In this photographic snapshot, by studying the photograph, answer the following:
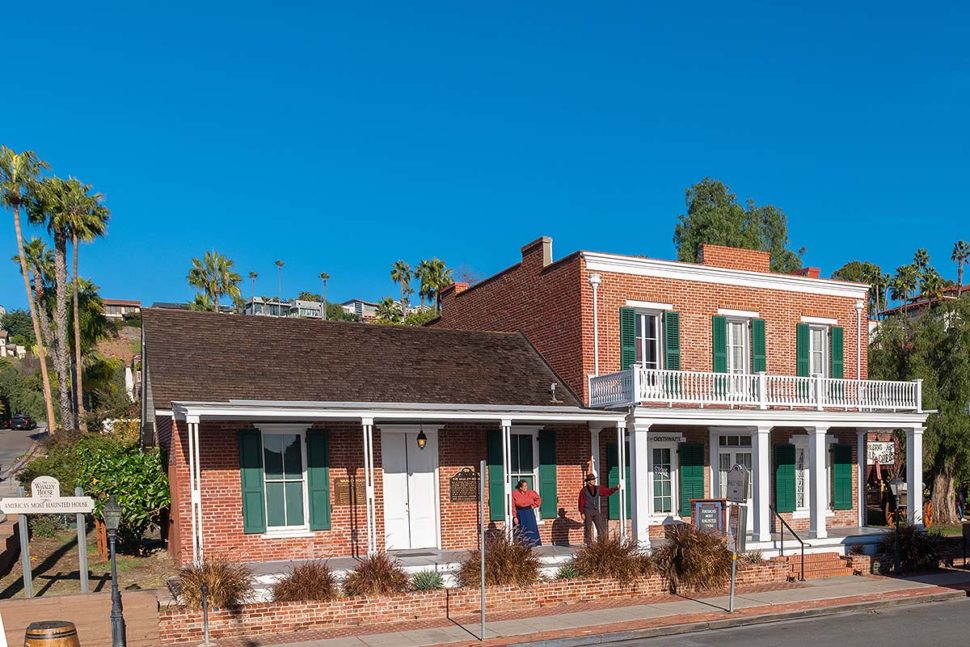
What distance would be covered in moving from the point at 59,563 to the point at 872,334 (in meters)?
22.8

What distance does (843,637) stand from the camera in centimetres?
→ 1228

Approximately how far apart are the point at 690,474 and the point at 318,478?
8.80 m

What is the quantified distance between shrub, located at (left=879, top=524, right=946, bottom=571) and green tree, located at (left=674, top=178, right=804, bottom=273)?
1139 inches

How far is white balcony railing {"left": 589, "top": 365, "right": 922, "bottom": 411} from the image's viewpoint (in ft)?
58.1

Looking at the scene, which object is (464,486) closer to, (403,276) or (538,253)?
(538,253)

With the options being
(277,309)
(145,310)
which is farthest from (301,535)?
(277,309)

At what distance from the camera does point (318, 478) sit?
16156 mm

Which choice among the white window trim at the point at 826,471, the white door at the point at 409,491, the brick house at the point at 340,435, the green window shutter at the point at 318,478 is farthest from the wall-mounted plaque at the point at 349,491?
the white window trim at the point at 826,471

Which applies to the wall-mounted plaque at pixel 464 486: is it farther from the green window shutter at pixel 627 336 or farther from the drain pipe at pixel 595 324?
the green window shutter at pixel 627 336

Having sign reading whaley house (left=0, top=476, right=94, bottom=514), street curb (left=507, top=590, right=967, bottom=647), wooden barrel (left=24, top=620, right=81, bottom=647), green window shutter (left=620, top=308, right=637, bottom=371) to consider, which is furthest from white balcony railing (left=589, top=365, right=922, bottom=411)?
wooden barrel (left=24, top=620, right=81, bottom=647)

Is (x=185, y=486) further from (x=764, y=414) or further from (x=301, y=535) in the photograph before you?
(x=764, y=414)

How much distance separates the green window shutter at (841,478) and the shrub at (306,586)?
565 inches

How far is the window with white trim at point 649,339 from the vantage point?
1989cm

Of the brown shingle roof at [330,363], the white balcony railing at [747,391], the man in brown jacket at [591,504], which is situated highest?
the brown shingle roof at [330,363]
